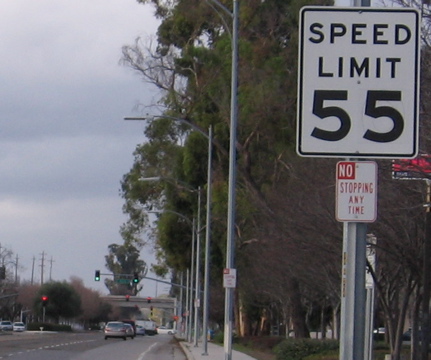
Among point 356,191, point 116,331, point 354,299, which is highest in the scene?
point 356,191

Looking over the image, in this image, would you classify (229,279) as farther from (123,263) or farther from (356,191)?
(123,263)

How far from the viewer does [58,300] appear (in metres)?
128

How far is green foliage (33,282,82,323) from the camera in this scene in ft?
416

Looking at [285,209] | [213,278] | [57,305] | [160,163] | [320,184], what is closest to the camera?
[320,184]

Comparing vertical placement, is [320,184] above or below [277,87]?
below

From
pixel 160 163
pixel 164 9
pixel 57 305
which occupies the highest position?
pixel 164 9

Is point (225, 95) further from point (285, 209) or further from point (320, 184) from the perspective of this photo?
point (320, 184)

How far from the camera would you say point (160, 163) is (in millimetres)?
54312

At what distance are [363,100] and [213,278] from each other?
54.4 metres

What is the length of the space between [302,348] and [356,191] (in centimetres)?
2763

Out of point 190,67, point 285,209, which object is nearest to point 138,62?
point 190,67

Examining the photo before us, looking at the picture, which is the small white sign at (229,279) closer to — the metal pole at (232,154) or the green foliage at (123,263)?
the metal pole at (232,154)

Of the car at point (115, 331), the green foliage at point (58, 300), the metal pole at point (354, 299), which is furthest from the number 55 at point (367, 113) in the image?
the green foliage at point (58, 300)

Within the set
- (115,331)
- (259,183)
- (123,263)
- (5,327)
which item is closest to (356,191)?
(259,183)
